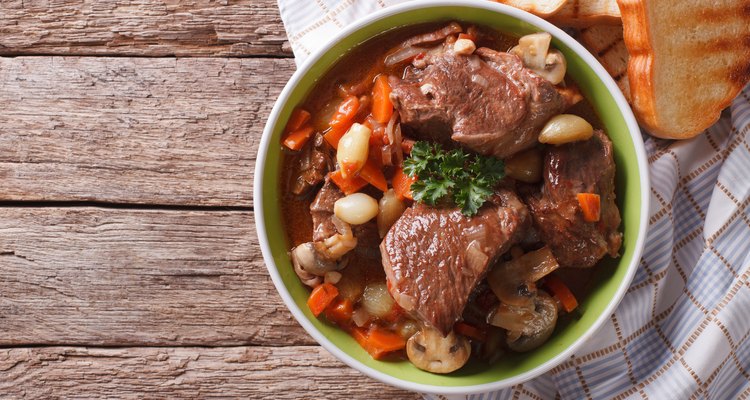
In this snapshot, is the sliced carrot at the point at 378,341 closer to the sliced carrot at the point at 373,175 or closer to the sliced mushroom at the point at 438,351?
the sliced mushroom at the point at 438,351

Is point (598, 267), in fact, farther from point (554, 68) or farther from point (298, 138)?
point (298, 138)

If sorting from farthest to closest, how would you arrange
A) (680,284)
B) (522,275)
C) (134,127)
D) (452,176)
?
1. (134,127)
2. (680,284)
3. (522,275)
4. (452,176)

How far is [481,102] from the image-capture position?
291 cm

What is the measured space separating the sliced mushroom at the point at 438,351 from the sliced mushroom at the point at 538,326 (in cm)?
22

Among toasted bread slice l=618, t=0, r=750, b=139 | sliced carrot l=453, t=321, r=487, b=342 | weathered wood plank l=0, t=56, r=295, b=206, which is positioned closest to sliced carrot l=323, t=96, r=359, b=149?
weathered wood plank l=0, t=56, r=295, b=206

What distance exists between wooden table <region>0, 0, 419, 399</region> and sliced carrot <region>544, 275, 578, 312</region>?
3.19ft

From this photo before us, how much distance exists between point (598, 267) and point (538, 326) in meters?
0.42

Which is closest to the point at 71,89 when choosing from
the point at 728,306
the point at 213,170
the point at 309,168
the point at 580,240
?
the point at 213,170

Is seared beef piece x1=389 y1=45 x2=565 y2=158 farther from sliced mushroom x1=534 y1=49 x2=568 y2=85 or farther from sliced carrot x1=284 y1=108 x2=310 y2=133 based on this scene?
sliced carrot x1=284 y1=108 x2=310 y2=133

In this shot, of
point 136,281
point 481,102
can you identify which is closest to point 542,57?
point 481,102

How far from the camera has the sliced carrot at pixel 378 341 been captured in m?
3.11

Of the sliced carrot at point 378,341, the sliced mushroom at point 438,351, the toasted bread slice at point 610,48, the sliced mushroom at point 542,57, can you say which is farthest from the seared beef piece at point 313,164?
the toasted bread slice at point 610,48

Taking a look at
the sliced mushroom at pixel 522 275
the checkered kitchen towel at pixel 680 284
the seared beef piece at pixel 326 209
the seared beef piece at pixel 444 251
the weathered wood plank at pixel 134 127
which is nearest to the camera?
the seared beef piece at pixel 444 251

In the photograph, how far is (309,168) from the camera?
3.18 m
